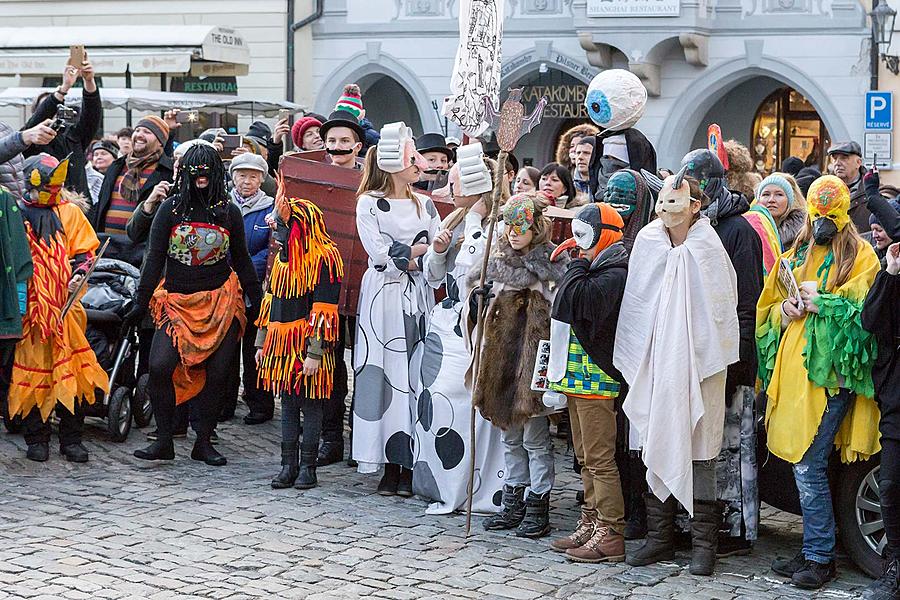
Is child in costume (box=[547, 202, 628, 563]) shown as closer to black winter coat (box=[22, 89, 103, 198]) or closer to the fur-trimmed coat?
the fur-trimmed coat

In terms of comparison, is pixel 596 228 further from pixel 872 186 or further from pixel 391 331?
pixel 391 331

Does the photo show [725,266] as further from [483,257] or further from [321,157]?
[321,157]

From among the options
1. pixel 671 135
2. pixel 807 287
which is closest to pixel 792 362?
pixel 807 287

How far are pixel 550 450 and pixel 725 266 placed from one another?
1.40m

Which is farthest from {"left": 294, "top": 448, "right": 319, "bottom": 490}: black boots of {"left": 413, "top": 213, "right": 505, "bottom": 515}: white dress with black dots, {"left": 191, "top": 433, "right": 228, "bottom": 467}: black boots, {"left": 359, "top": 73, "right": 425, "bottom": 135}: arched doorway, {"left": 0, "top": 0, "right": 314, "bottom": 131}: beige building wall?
{"left": 359, "top": 73, "right": 425, "bottom": 135}: arched doorway

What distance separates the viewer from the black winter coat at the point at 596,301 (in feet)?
21.3

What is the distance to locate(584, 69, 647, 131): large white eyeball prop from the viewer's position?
7602 mm

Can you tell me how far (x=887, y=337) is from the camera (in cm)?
601

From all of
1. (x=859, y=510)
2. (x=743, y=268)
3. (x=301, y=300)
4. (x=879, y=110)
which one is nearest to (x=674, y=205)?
(x=743, y=268)

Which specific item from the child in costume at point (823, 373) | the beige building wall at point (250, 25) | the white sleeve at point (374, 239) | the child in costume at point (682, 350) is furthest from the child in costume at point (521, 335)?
the beige building wall at point (250, 25)

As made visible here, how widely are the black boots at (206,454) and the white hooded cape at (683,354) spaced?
123 inches

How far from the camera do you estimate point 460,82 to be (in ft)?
29.7

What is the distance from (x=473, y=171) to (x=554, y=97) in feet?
53.7

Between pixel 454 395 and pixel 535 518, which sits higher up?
pixel 454 395
